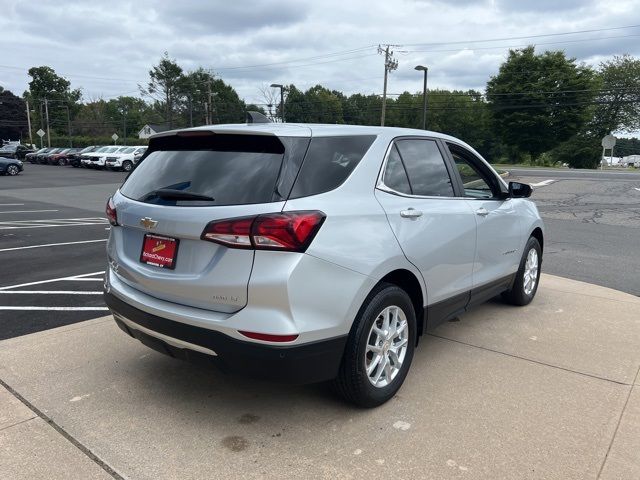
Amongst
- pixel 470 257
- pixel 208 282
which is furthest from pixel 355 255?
pixel 470 257

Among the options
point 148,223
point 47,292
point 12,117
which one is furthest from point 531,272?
point 12,117

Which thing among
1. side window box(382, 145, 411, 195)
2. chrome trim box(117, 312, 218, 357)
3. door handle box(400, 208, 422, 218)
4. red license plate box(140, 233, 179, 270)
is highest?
side window box(382, 145, 411, 195)

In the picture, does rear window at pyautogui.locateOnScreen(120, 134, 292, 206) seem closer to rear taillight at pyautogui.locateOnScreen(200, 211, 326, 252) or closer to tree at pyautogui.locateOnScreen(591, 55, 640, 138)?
rear taillight at pyautogui.locateOnScreen(200, 211, 326, 252)

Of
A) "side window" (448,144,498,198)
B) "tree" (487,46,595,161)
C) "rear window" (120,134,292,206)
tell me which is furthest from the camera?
"tree" (487,46,595,161)

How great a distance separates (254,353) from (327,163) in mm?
1139

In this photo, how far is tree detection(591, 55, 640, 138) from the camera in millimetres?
64312

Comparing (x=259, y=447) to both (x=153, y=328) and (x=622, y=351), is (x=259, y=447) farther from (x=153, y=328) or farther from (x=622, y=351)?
(x=622, y=351)

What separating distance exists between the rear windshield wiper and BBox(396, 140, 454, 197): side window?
144 cm

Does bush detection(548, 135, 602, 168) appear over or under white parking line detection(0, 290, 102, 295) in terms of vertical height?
over

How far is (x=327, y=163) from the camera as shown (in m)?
2.95

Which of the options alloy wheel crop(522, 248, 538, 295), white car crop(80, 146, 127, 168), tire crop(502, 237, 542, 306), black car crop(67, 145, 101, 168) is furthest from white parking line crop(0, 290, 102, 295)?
black car crop(67, 145, 101, 168)

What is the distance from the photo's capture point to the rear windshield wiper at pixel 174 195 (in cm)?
283

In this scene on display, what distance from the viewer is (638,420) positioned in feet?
10.2

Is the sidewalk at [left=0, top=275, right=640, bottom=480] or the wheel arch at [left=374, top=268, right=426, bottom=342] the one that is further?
the wheel arch at [left=374, top=268, right=426, bottom=342]
